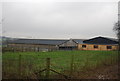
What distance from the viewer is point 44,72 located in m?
6.45

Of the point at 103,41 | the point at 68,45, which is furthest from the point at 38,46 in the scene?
the point at 103,41

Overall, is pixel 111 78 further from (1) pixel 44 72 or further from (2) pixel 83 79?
(1) pixel 44 72

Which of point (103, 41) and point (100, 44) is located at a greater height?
point (103, 41)

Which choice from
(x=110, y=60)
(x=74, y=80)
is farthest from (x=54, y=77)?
(x=110, y=60)

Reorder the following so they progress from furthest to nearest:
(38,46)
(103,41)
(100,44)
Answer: (38,46), (103,41), (100,44)

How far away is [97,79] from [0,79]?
430cm

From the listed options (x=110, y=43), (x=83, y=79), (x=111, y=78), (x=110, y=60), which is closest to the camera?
(x=83, y=79)

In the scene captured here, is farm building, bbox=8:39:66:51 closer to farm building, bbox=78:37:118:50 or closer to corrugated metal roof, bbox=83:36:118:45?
farm building, bbox=78:37:118:50

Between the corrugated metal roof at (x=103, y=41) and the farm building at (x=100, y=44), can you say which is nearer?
the farm building at (x=100, y=44)

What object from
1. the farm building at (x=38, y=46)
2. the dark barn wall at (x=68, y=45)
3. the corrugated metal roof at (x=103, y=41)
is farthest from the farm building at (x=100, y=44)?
the farm building at (x=38, y=46)

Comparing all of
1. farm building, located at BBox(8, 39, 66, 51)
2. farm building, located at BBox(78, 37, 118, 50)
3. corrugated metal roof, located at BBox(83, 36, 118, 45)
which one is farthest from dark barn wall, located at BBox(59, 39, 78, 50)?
corrugated metal roof, located at BBox(83, 36, 118, 45)

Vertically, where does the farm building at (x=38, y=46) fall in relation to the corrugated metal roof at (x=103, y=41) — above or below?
below

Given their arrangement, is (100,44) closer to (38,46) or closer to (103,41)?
(103,41)

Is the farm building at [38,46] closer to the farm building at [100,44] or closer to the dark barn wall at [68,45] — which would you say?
the dark barn wall at [68,45]
